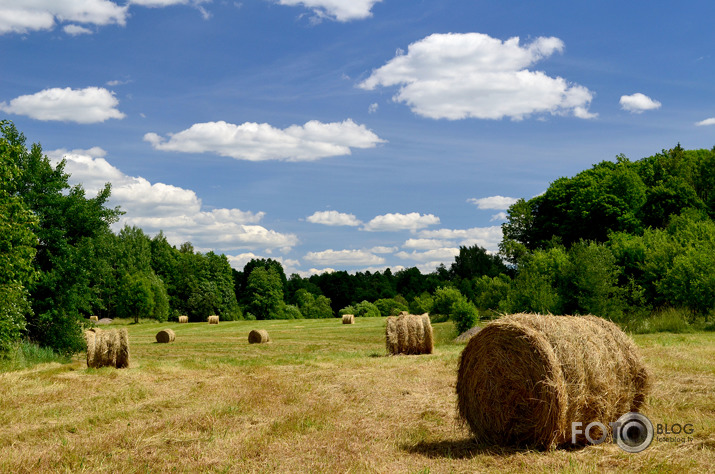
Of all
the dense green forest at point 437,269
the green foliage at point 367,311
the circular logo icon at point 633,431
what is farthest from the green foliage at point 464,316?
the green foliage at point 367,311

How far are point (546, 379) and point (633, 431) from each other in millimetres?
1761

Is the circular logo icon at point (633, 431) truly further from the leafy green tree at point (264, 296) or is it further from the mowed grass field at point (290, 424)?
the leafy green tree at point (264, 296)

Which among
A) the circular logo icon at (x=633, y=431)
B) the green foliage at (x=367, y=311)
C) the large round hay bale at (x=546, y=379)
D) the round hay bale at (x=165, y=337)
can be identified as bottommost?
the green foliage at (x=367, y=311)

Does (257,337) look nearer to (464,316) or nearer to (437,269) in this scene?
(464,316)

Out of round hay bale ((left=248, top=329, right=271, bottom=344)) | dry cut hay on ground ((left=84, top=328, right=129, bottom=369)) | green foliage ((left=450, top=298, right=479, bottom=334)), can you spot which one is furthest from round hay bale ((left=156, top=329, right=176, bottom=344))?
green foliage ((left=450, top=298, right=479, bottom=334))

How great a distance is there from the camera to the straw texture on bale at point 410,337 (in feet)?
73.6

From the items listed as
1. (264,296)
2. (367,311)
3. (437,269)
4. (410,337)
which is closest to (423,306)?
(367,311)

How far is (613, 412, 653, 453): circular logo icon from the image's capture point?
27.2 feet

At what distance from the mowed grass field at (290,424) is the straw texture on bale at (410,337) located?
14.6 feet

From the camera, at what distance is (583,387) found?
8.30 metres

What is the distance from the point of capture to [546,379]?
828 centimetres

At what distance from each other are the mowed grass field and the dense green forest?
823cm

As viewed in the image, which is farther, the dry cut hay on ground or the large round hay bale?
the dry cut hay on ground

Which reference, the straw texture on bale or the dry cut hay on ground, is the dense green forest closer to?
the dry cut hay on ground
